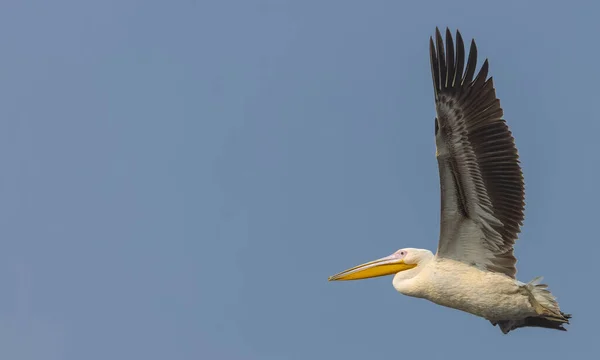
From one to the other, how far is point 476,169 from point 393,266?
208 centimetres

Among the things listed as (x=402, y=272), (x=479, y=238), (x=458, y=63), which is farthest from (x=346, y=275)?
(x=458, y=63)

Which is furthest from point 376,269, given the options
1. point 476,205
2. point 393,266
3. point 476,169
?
point 476,169

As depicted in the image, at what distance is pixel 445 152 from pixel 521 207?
1280 millimetres

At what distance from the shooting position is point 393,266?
18.4 metres

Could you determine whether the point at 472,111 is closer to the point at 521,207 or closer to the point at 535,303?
the point at 521,207

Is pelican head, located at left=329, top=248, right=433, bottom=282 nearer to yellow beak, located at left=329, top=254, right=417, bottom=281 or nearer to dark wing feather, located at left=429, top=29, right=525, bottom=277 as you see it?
yellow beak, located at left=329, top=254, right=417, bottom=281

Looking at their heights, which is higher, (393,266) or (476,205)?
(476,205)

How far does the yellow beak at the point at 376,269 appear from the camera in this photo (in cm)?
1833

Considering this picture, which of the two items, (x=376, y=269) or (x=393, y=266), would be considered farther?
(x=376, y=269)

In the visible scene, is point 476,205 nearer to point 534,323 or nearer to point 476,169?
point 476,169

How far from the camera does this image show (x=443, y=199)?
56.1 ft

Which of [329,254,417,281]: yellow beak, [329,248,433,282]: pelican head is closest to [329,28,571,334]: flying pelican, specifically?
[329,248,433,282]: pelican head

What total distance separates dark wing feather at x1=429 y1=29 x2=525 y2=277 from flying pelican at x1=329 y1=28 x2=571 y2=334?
0.04 ft

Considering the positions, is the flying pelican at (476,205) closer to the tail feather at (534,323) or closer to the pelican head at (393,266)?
the tail feather at (534,323)
